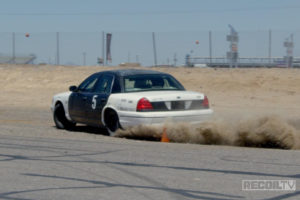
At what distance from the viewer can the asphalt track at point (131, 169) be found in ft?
21.9

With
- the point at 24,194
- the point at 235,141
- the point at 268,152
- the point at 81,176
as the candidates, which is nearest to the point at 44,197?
the point at 24,194

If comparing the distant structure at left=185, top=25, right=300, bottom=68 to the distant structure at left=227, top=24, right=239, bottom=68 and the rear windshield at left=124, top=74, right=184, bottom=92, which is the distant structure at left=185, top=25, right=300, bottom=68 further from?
the rear windshield at left=124, top=74, right=184, bottom=92

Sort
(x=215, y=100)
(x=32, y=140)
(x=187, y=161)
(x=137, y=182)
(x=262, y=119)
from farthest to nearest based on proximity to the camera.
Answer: (x=215, y=100) < (x=32, y=140) < (x=262, y=119) < (x=187, y=161) < (x=137, y=182)

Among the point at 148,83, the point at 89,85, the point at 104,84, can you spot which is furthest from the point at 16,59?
the point at 148,83

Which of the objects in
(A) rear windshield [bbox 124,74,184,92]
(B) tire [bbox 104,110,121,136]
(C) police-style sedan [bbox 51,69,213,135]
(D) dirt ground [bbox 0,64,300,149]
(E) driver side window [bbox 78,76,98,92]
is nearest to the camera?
(D) dirt ground [bbox 0,64,300,149]

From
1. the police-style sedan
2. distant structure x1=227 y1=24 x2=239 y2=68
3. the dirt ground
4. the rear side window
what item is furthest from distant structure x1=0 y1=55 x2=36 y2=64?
the rear side window

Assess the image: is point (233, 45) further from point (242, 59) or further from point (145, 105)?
point (145, 105)

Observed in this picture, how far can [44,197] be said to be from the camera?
21.3ft

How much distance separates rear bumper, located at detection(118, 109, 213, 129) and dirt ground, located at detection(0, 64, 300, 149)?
0.78 feet

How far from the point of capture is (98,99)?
484 inches

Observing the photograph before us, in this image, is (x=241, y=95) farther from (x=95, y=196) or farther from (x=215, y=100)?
(x=95, y=196)

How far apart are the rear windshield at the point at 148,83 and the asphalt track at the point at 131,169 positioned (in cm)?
123

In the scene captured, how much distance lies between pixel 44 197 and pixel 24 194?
0.94ft

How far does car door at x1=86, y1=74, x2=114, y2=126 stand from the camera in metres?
12.2
